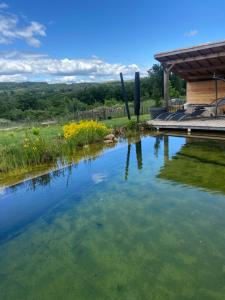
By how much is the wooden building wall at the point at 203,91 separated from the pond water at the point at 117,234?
863cm

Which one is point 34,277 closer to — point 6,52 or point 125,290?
point 125,290

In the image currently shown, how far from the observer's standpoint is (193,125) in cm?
1066

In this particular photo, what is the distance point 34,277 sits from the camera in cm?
301

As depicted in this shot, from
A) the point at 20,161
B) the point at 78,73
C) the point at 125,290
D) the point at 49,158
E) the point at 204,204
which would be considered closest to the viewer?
the point at 125,290

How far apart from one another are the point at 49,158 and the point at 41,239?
400 centimetres

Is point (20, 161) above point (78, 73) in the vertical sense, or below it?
below

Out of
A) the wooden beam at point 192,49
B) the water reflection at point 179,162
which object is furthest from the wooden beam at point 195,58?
the water reflection at point 179,162

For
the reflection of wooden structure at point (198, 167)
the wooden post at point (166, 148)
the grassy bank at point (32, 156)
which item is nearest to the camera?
the reflection of wooden structure at point (198, 167)

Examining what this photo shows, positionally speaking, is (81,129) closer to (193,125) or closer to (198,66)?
(193,125)

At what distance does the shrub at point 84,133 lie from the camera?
916 centimetres

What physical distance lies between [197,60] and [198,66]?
7.08 feet

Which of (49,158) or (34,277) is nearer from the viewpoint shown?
(34,277)

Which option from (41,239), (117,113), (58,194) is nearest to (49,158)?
(58,194)

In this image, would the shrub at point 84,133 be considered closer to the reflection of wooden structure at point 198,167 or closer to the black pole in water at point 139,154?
the black pole in water at point 139,154
